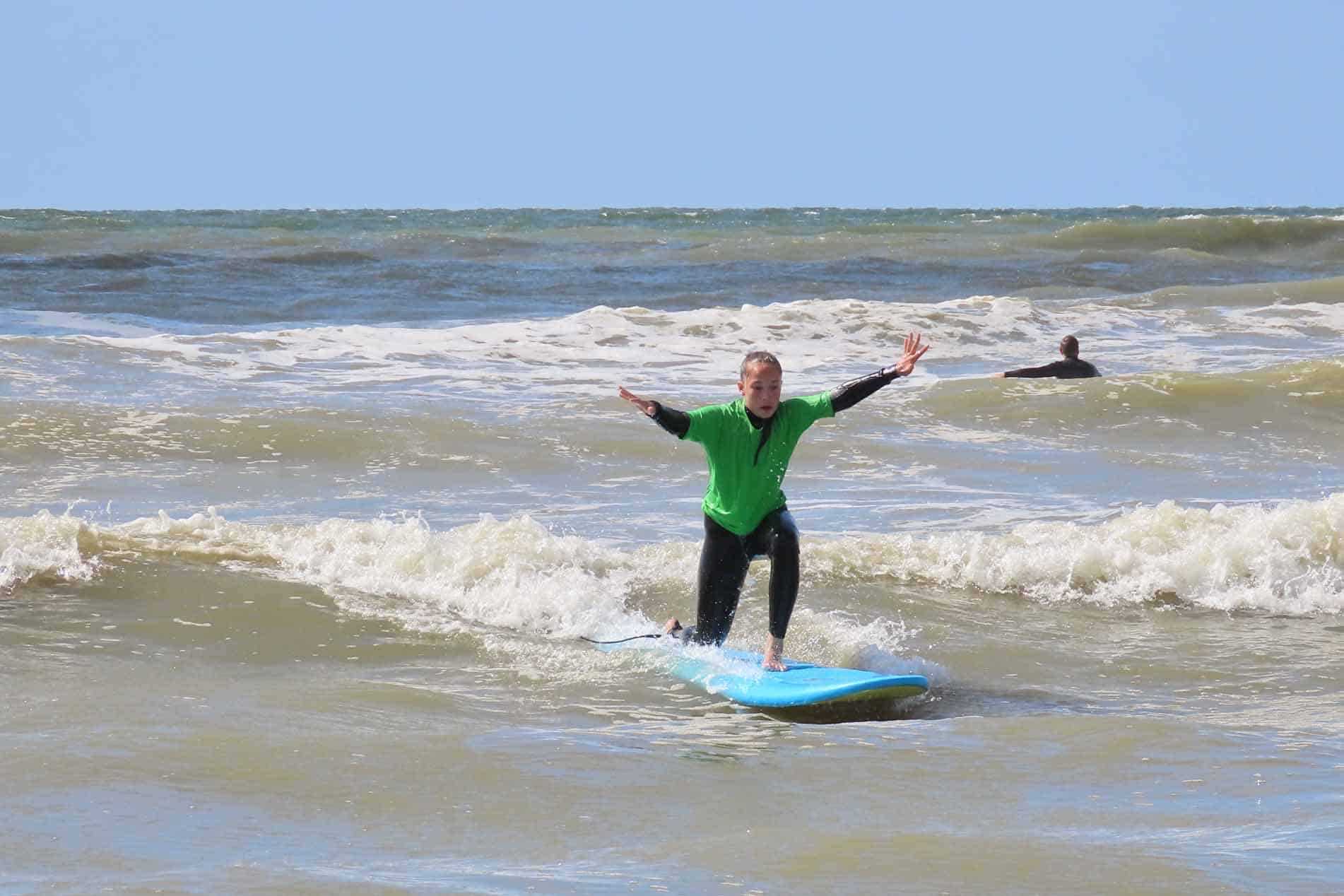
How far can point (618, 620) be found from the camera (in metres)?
8.26

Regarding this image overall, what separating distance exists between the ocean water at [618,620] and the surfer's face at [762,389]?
1.24m

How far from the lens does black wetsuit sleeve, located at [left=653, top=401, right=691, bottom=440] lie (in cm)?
659

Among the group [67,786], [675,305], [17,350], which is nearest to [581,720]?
[67,786]

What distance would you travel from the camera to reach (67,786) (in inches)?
208

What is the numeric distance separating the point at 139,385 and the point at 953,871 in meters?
12.5

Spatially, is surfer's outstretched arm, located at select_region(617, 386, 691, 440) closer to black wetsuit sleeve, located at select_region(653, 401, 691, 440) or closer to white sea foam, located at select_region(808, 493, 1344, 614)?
black wetsuit sleeve, located at select_region(653, 401, 691, 440)

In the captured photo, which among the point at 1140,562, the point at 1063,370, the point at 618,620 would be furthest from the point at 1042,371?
the point at 618,620

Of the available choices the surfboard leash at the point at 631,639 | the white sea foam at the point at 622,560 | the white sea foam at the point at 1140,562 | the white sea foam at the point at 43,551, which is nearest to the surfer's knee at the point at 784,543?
the surfboard leash at the point at 631,639

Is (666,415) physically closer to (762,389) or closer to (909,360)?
(762,389)

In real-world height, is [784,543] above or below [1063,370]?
below

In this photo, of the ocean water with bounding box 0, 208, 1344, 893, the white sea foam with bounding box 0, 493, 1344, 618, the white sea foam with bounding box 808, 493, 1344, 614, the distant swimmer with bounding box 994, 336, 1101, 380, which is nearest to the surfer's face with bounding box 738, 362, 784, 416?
the ocean water with bounding box 0, 208, 1344, 893

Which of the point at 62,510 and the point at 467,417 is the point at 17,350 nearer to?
the point at 467,417

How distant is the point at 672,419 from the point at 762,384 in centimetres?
42

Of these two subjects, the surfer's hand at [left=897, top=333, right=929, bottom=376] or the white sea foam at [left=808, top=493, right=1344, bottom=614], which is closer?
the surfer's hand at [left=897, top=333, right=929, bottom=376]
